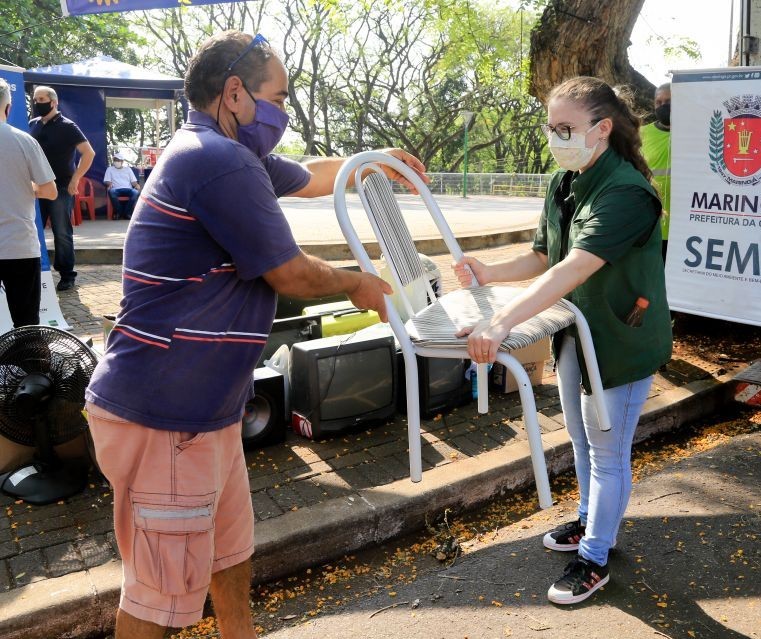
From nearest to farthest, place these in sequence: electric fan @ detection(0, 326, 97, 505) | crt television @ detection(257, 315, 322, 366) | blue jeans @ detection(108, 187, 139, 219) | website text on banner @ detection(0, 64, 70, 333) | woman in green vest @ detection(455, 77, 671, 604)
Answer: woman in green vest @ detection(455, 77, 671, 604), electric fan @ detection(0, 326, 97, 505), crt television @ detection(257, 315, 322, 366), website text on banner @ detection(0, 64, 70, 333), blue jeans @ detection(108, 187, 139, 219)

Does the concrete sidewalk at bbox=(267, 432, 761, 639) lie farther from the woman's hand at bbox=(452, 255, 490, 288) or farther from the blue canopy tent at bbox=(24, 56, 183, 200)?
the blue canopy tent at bbox=(24, 56, 183, 200)

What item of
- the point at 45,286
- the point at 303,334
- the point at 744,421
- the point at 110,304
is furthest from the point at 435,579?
the point at 110,304

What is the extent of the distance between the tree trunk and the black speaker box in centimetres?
408

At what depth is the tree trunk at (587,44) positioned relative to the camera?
617cm

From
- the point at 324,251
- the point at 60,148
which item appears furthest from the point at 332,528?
the point at 324,251

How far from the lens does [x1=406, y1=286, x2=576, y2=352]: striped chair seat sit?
7.20 ft

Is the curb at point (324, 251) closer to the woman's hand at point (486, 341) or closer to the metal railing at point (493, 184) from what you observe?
the woman's hand at point (486, 341)

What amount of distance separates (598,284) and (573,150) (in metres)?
0.47

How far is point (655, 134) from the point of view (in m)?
6.04

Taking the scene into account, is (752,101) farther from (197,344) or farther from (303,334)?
(197,344)

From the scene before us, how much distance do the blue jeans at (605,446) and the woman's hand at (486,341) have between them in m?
0.68

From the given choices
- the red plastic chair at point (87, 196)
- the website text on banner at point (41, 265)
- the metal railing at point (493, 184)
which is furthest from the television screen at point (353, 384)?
the metal railing at point (493, 184)

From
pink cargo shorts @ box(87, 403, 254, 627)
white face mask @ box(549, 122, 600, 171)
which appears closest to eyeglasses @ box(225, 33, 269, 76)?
pink cargo shorts @ box(87, 403, 254, 627)

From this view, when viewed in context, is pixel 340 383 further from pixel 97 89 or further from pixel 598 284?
pixel 97 89
